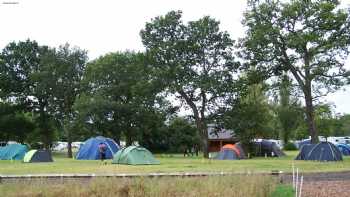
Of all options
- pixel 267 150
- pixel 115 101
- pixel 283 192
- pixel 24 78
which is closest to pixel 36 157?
pixel 115 101

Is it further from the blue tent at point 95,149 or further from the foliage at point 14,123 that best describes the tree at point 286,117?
the blue tent at point 95,149

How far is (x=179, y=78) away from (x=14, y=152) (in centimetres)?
1426

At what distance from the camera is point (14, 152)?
44031 millimetres

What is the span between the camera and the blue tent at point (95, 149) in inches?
1596

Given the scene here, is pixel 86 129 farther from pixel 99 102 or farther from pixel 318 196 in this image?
pixel 318 196

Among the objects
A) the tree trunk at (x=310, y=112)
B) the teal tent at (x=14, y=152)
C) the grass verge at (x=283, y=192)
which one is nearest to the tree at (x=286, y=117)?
the tree trunk at (x=310, y=112)

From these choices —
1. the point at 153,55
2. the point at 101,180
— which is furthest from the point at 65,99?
the point at 101,180

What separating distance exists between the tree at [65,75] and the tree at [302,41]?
20.0 meters

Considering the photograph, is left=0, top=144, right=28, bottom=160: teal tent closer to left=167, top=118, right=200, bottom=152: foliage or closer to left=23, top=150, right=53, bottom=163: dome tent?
left=23, top=150, right=53, bottom=163: dome tent

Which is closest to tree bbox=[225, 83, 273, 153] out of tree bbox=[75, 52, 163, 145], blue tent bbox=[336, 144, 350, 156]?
tree bbox=[75, 52, 163, 145]

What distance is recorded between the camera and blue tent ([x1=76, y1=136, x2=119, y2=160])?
40.5 metres

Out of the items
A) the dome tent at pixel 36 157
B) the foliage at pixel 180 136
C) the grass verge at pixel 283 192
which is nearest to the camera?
the grass verge at pixel 283 192

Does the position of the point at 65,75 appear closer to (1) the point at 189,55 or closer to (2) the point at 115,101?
(2) the point at 115,101

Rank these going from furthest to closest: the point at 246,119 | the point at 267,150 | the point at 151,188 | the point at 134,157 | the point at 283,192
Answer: the point at 267,150
the point at 246,119
the point at 134,157
the point at 283,192
the point at 151,188
